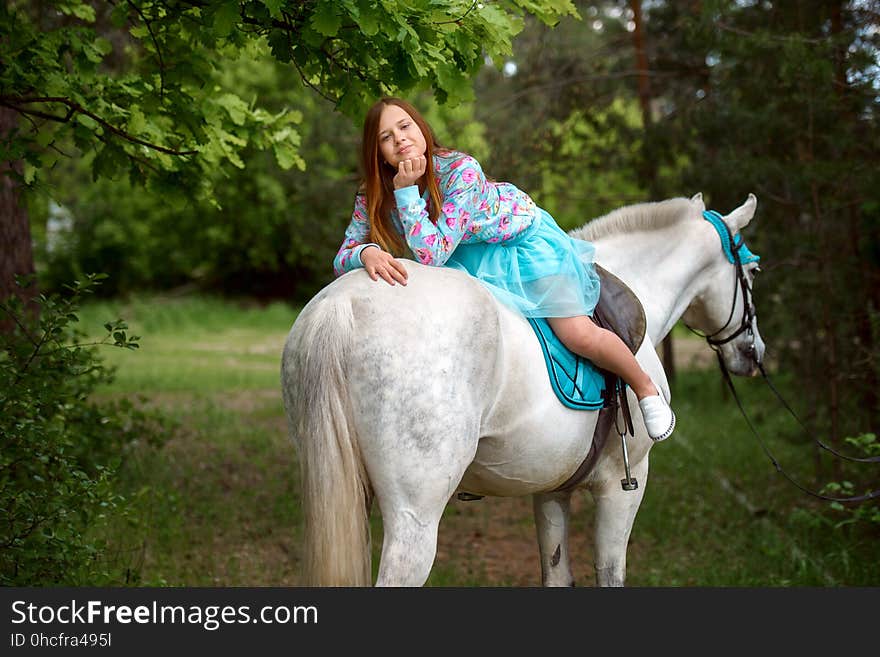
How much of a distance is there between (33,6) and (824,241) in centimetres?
709

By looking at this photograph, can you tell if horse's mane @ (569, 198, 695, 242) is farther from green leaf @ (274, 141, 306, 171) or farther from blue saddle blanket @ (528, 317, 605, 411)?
green leaf @ (274, 141, 306, 171)

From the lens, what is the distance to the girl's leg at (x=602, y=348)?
3.54 metres

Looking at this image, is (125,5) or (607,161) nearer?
(125,5)

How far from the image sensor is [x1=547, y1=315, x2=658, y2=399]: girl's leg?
354cm

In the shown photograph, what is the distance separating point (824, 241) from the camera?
712cm

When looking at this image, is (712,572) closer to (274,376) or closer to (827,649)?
(827,649)

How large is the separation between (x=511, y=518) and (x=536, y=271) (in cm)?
505

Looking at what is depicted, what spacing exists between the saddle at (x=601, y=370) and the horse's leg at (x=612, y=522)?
0.15 m

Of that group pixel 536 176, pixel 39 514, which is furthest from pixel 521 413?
pixel 536 176

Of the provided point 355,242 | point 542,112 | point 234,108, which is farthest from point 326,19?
point 542,112

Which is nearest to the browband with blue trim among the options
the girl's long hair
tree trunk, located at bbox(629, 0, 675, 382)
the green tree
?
the girl's long hair

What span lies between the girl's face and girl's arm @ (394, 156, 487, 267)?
0.14 meters

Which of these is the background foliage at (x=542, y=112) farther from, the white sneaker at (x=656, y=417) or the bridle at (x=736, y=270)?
the white sneaker at (x=656, y=417)

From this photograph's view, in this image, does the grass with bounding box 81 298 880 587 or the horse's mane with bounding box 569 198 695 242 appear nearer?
the horse's mane with bounding box 569 198 695 242
